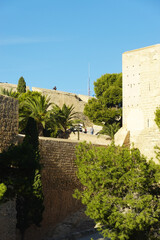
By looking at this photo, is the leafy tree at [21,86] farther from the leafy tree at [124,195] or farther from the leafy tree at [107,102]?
the leafy tree at [124,195]

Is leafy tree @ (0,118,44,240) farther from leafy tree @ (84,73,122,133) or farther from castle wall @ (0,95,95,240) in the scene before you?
leafy tree @ (84,73,122,133)

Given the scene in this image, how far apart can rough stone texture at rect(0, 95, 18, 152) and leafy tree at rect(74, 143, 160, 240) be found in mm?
2689

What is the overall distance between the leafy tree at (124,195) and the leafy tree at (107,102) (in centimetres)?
1765

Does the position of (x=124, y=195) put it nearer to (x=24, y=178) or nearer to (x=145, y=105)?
(x=24, y=178)

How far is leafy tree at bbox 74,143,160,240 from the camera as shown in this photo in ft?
37.5

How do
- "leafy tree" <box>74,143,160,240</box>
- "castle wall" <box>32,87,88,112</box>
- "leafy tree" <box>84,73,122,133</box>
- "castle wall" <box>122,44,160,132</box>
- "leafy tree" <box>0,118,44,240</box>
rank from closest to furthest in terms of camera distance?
"leafy tree" <box>74,143,160,240</box> → "leafy tree" <box>0,118,44,240</box> → "castle wall" <box>122,44,160,132</box> → "leafy tree" <box>84,73,122,133</box> → "castle wall" <box>32,87,88,112</box>

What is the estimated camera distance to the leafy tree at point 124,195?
37.5ft

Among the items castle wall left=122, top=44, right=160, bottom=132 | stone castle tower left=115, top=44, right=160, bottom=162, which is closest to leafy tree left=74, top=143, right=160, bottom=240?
stone castle tower left=115, top=44, right=160, bottom=162

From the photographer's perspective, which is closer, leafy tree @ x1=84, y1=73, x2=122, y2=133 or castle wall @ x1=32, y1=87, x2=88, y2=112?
leafy tree @ x1=84, y1=73, x2=122, y2=133

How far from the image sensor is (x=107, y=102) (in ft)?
106

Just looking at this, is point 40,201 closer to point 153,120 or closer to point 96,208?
point 96,208

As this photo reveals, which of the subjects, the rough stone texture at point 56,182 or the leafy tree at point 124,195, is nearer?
the leafy tree at point 124,195

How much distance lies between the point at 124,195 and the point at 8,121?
453 cm

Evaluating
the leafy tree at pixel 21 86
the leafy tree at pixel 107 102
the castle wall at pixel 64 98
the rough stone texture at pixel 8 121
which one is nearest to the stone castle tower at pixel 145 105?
the rough stone texture at pixel 8 121
